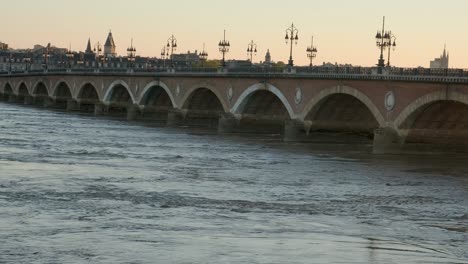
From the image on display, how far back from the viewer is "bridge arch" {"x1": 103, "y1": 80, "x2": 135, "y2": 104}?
106m

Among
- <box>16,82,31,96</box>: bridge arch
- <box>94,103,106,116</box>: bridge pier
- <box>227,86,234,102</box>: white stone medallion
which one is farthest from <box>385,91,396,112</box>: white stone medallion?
<box>16,82,31,96</box>: bridge arch

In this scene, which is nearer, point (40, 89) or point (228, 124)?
point (228, 124)

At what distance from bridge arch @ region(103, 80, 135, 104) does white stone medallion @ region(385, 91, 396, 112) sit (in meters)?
52.7

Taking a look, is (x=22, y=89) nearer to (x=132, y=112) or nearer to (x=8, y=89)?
(x=8, y=89)

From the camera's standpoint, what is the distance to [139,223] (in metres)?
27.4

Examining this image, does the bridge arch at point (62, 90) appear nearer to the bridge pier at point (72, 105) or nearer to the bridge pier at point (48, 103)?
the bridge pier at point (48, 103)

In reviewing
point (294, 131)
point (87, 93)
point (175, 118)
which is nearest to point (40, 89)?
point (87, 93)

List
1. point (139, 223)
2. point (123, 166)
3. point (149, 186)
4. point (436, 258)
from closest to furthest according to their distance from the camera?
1. point (436, 258)
2. point (139, 223)
3. point (149, 186)
4. point (123, 166)

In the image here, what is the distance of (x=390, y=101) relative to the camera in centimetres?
5509

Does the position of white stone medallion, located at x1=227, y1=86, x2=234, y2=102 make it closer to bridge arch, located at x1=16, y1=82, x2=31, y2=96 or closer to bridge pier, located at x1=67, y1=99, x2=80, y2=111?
bridge pier, located at x1=67, y1=99, x2=80, y2=111

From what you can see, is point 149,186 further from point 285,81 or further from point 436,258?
point 285,81

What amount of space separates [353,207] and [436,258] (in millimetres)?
8827

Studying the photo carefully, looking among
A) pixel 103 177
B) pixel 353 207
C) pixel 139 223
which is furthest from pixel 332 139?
pixel 139 223

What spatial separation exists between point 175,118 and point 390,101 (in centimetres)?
3419
